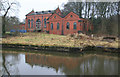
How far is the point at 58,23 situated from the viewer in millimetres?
28203

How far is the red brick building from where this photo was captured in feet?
85.1

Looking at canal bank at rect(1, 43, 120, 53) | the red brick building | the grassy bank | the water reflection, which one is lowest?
the water reflection

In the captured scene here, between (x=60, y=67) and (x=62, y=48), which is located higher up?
(x=62, y=48)

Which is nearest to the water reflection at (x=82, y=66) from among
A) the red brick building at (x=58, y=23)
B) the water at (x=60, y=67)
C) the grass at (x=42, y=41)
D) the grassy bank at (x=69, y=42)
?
the water at (x=60, y=67)

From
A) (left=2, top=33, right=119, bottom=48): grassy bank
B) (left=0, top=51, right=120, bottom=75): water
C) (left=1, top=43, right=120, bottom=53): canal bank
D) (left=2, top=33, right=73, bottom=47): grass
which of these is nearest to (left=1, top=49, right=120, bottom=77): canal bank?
(left=0, top=51, right=120, bottom=75): water

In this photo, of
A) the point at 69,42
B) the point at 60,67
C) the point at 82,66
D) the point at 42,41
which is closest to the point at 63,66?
the point at 60,67

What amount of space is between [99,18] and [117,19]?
1730 centimetres

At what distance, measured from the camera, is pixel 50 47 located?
11.5m

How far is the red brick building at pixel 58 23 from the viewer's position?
25.9 m

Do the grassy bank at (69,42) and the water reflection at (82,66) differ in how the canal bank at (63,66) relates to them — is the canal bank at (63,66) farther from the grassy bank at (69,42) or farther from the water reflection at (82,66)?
the grassy bank at (69,42)

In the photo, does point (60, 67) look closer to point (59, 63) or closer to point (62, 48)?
point (59, 63)

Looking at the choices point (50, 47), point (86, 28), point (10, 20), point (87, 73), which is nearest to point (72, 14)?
point (86, 28)

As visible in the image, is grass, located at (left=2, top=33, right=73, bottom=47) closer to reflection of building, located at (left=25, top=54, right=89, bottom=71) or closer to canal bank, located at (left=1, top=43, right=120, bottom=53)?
canal bank, located at (left=1, top=43, right=120, bottom=53)

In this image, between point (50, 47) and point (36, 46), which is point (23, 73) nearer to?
point (50, 47)
